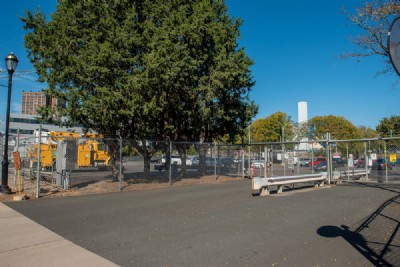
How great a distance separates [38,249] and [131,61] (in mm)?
9745

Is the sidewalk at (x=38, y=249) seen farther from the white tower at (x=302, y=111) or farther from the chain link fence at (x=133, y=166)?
the white tower at (x=302, y=111)

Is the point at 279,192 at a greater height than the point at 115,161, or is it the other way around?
the point at 115,161

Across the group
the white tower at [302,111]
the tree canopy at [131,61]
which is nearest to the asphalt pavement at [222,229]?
the tree canopy at [131,61]

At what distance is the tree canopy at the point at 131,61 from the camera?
13.8 m

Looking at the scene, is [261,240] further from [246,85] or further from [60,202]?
[246,85]

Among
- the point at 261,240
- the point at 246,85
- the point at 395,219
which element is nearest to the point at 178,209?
the point at 261,240

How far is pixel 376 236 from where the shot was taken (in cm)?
646

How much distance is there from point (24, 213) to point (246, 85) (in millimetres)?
14308

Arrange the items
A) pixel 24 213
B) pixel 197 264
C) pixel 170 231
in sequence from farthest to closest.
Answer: pixel 24 213 → pixel 170 231 → pixel 197 264

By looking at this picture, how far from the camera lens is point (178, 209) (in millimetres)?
9695

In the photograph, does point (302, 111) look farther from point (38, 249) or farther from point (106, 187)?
point (38, 249)

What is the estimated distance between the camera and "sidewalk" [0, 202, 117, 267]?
5.08 metres

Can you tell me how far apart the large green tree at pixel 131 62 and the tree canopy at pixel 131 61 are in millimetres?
43

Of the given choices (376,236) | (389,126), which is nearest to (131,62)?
(376,236)
